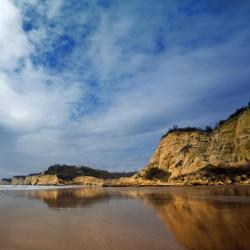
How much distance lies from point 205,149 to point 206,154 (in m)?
3.40

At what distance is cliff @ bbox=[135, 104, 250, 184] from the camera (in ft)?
215

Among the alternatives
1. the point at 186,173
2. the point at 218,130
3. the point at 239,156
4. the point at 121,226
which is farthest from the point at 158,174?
the point at 121,226

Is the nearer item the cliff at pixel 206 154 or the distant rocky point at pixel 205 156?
the distant rocky point at pixel 205 156

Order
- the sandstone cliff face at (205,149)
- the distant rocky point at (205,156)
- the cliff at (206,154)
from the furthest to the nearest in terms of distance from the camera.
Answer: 1. the sandstone cliff face at (205,149)
2. the cliff at (206,154)
3. the distant rocky point at (205,156)

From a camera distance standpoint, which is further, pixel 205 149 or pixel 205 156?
pixel 205 149

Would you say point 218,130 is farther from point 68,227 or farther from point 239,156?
point 68,227

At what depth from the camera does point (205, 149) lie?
269 ft

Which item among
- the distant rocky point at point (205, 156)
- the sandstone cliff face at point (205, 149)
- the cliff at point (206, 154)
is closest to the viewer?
the distant rocky point at point (205, 156)

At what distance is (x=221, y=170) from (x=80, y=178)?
463ft

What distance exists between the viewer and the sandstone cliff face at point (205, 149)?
67125 millimetres

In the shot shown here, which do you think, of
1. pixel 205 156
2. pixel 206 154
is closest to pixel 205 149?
pixel 206 154

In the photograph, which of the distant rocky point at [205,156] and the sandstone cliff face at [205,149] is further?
the sandstone cliff face at [205,149]

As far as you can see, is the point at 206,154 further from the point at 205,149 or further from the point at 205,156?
the point at 205,149

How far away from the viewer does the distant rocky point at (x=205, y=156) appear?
65188 mm
